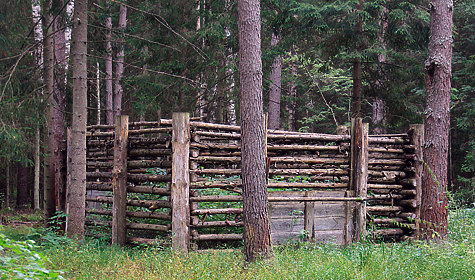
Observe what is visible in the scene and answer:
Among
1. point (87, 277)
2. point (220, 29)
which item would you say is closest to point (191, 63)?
point (220, 29)

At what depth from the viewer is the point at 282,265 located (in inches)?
229

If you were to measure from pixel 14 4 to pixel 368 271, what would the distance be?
11.4 meters

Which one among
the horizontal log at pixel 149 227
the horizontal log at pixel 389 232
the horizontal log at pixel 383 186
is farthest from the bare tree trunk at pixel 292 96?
the horizontal log at pixel 149 227

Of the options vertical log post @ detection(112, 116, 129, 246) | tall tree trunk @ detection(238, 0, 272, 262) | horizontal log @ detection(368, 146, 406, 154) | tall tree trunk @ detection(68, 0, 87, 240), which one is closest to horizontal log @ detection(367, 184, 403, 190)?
horizontal log @ detection(368, 146, 406, 154)

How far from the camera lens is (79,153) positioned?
7320mm

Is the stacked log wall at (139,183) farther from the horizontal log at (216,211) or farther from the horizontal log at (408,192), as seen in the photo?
the horizontal log at (408,192)

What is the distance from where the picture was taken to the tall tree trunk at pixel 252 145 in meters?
5.90

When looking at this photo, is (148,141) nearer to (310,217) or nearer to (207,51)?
(310,217)

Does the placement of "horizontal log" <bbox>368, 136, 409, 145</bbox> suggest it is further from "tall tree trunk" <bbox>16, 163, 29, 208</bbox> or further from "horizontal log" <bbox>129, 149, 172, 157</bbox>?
"tall tree trunk" <bbox>16, 163, 29, 208</bbox>

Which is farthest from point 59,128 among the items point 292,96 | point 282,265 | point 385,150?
point 292,96

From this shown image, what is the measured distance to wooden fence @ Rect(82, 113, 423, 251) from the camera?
7.49 metres

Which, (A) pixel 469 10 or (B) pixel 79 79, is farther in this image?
(A) pixel 469 10

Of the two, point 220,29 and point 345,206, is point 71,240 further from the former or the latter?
point 220,29

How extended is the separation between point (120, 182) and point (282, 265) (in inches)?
156
